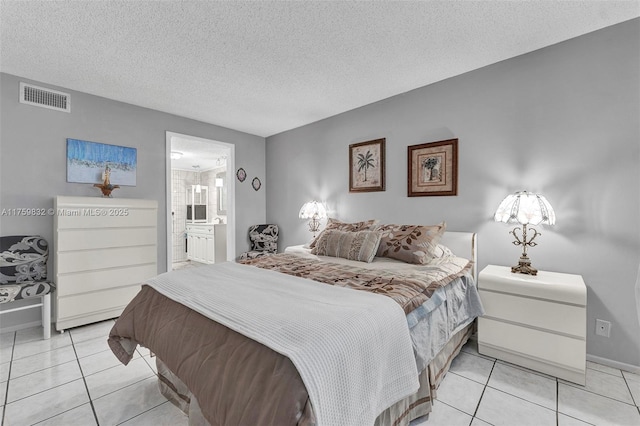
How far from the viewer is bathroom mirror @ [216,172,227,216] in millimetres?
6469

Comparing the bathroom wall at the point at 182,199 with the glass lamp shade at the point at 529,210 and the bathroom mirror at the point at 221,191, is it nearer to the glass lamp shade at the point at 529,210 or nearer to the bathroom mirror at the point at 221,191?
the bathroom mirror at the point at 221,191

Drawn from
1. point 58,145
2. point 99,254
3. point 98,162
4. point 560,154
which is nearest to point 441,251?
point 560,154

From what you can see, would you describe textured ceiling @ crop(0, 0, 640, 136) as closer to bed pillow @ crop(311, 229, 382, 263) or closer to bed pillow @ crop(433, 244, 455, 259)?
bed pillow @ crop(311, 229, 382, 263)

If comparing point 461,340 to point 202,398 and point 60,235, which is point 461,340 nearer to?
point 202,398

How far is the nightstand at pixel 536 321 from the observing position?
1.83 m

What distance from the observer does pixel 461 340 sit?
2215 millimetres

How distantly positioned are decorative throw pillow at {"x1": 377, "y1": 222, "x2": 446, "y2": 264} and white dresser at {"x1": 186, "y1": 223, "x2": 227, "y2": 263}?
384 cm

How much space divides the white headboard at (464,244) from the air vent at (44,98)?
4.16 metres

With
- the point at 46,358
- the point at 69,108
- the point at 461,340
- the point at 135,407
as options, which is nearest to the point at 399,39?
the point at 461,340

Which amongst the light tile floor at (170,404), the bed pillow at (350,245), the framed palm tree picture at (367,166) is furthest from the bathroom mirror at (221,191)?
the light tile floor at (170,404)

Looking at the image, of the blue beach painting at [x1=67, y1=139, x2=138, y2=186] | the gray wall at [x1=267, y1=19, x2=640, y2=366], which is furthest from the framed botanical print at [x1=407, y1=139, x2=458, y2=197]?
the blue beach painting at [x1=67, y1=139, x2=138, y2=186]

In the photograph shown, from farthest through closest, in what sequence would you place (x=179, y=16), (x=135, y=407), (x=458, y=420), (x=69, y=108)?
(x=69, y=108)
(x=179, y=16)
(x=135, y=407)
(x=458, y=420)

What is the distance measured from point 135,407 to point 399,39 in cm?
308

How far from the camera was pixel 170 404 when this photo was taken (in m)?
1.70
